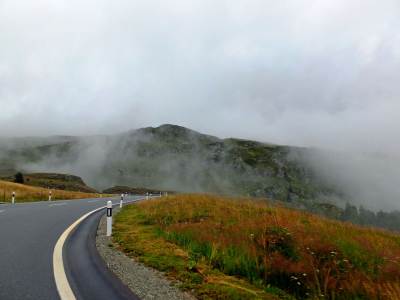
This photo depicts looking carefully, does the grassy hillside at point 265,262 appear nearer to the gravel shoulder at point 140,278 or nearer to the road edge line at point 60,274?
the gravel shoulder at point 140,278

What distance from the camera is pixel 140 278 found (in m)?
7.66

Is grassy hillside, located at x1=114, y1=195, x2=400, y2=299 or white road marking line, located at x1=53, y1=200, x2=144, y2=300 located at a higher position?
white road marking line, located at x1=53, y1=200, x2=144, y2=300

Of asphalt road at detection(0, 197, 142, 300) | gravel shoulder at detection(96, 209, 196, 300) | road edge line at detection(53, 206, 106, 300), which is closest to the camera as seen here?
road edge line at detection(53, 206, 106, 300)

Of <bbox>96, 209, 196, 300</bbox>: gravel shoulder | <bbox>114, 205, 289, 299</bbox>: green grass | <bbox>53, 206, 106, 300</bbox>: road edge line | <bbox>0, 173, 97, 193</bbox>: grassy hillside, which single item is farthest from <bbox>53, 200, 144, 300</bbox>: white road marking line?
<bbox>0, 173, 97, 193</bbox>: grassy hillside

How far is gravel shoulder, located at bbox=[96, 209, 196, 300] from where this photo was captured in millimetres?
6689

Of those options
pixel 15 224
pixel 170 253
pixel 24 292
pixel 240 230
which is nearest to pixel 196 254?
pixel 170 253

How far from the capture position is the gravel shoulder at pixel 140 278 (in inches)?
263

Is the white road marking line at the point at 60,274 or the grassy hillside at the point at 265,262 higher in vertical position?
the white road marking line at the point at 60,274

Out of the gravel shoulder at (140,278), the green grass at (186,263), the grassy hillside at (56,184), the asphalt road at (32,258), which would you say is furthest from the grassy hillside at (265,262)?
the grassy hillside at (56,184)

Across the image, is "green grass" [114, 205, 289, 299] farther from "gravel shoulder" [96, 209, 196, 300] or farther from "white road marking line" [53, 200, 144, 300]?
"white road marking line" [53, 200, 144, 300]

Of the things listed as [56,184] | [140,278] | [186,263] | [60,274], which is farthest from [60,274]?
[56,184]

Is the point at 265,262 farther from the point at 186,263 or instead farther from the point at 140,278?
the point at 140,278

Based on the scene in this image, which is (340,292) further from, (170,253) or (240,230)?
(240,230)

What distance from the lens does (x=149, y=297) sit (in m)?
6.49
